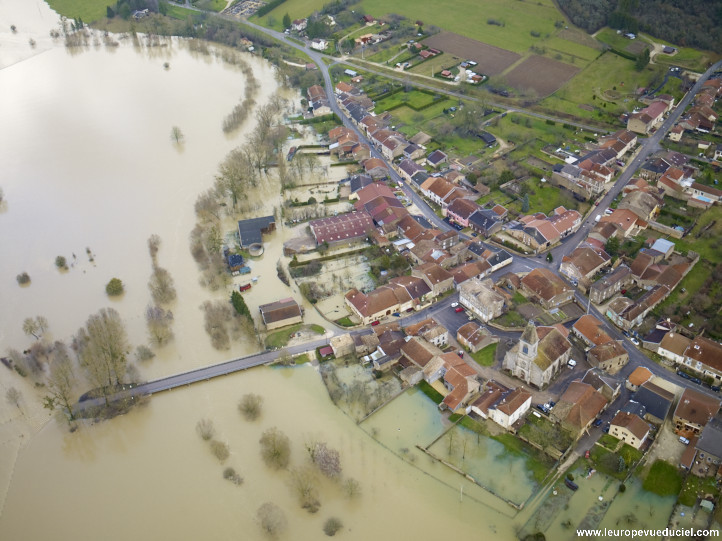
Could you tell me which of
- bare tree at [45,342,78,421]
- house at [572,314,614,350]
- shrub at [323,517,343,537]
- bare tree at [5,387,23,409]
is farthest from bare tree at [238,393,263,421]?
house at [572,314,614,350]

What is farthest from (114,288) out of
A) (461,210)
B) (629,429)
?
(629,429)

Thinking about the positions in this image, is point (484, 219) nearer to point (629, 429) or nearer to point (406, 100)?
point (629, 429)

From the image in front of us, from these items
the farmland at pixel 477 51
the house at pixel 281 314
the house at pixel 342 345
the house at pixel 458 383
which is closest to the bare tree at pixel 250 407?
the house at pixel 342 345

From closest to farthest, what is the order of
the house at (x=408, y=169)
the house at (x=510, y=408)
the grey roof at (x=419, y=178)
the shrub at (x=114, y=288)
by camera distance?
1. the house at (x=510, y=408)
2. the shrub at (x=114, y=288)
3. the grey roof at (x=419, y=178)
4. the house at (x=408, y=169)

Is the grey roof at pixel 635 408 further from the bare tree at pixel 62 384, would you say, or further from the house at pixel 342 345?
the bare tree at pixel 62 384

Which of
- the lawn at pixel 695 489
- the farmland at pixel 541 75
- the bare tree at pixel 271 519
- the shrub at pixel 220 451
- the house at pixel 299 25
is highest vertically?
the house at pixel 299 25

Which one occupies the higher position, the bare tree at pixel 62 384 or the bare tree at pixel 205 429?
the bare tree at pixel 62 384

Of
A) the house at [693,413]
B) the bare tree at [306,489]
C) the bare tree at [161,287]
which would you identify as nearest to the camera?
the bare tree at [306,489]
